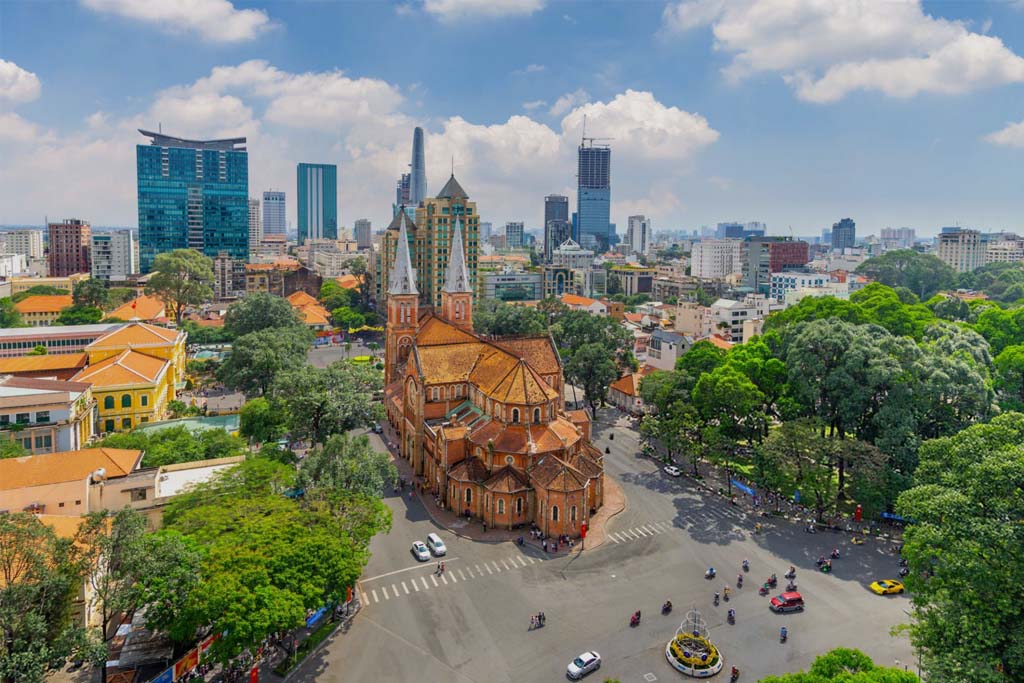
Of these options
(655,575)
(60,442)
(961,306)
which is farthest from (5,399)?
(961,306)

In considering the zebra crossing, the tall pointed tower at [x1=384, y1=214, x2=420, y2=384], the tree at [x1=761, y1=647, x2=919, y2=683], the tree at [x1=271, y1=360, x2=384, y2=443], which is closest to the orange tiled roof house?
the tall pointed tower at [x1=384, y1=214, x2=420, y2=384]

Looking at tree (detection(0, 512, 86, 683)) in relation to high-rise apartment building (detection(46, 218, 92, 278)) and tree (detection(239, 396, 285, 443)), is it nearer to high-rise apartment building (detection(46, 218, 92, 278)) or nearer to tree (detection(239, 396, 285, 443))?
tree (detection(239, 396, 285, 443))

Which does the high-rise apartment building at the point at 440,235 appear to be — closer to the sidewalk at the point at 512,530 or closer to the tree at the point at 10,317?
the tree at the point at 10,317

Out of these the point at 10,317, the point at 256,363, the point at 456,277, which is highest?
the point at 456,277

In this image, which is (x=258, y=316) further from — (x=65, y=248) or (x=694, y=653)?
(x=65, y=248)

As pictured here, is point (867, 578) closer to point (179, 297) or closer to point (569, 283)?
point (179, 297)

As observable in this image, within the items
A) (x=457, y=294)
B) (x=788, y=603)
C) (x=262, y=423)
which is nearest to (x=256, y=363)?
(x=262, y=423)
